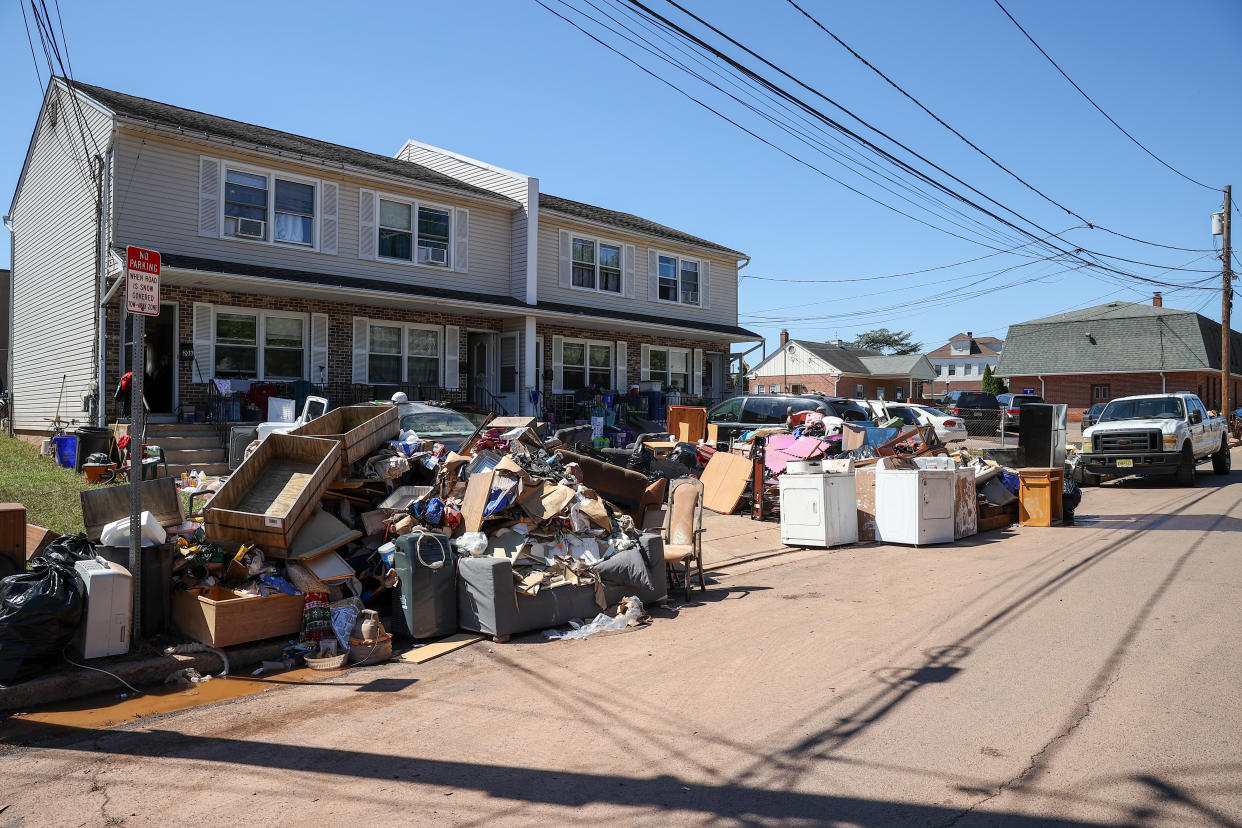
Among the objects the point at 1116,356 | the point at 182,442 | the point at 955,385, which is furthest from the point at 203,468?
the point at 955,385

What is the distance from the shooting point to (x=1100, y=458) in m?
17.3

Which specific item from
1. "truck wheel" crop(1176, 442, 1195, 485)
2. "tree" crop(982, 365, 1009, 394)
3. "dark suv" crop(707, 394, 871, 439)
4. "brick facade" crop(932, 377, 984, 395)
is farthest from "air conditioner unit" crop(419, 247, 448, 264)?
"brick facade" crop(932, 377, 984, 395)

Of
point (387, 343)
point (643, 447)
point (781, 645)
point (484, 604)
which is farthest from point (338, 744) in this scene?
point (387, 343)

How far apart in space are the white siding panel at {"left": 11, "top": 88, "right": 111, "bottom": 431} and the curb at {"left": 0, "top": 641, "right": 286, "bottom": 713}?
10619 millimetres

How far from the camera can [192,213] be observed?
1549 cm

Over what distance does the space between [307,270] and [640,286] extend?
32.9 ft

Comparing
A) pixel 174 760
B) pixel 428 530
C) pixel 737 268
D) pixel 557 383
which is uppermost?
pixel 737 268

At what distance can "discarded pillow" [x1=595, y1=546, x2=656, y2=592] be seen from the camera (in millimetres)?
7570

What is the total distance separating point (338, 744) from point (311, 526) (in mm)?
2934

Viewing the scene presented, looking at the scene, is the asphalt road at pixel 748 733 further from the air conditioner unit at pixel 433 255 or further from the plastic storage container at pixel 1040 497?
the air conditioner unit at pixel 433 255

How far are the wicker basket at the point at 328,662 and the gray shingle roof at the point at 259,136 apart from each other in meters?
12.7

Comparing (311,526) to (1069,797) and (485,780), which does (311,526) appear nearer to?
(485,780)

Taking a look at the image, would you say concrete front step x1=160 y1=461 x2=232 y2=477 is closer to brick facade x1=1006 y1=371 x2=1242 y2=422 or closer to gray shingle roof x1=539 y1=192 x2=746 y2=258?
gray shingle roof x1=539 y1=192 x2=746 y2=258

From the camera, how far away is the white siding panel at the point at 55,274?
15.6m
